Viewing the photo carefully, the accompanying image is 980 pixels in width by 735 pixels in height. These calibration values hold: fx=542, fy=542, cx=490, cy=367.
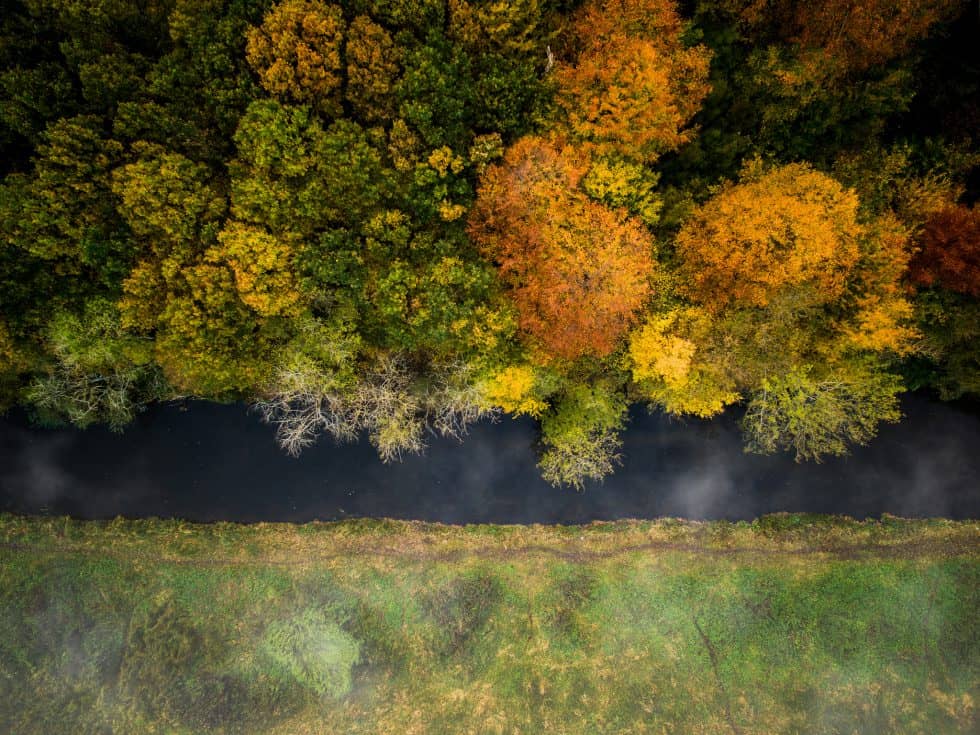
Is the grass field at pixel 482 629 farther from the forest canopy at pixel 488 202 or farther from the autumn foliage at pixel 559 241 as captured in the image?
the autumn foliage at pixel 559 241

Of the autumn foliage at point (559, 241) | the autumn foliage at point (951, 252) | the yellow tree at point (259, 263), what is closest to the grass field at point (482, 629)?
the autumn foliage at point (559, 241)

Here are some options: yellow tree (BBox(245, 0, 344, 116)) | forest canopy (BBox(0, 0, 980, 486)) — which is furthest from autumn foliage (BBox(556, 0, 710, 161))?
yellow tree (BBox(245, 0, 344, 116))

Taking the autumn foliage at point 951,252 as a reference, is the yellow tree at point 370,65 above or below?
above

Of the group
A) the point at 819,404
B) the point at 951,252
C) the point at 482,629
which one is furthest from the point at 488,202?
the point at 482,629

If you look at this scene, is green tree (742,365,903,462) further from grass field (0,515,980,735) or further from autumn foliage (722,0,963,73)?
autumn foliage (722,0,963,73)

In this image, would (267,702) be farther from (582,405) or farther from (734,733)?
(734,733)

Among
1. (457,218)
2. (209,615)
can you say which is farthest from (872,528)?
(209,615)
